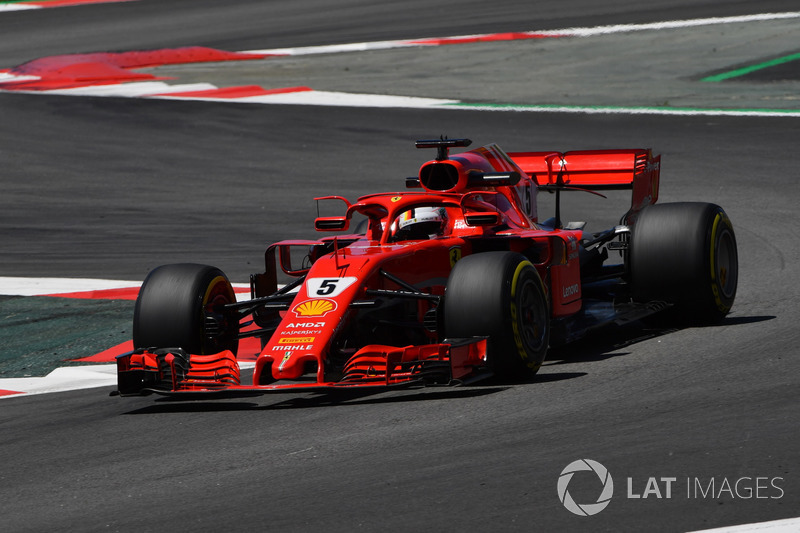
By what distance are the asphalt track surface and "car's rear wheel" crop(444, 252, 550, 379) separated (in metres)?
0.18

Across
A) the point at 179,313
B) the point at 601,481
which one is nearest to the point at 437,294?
the point at 179,313

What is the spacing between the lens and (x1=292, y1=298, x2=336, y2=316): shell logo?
7.89 meters

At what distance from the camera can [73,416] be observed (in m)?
7.85

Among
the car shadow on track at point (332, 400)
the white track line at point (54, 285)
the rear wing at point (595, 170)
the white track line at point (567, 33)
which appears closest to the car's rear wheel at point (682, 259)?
the rear wing at point (595, 170)

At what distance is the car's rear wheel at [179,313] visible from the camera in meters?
8.41

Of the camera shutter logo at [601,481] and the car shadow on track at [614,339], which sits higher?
the camera shutter logo at [601,481]

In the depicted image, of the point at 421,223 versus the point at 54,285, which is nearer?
the point at 421,223

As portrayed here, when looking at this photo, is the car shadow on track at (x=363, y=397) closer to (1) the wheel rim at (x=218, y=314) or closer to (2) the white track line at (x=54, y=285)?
(1) the wheel rim at (x=218, y=314)

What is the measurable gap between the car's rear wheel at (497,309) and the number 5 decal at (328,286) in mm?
636

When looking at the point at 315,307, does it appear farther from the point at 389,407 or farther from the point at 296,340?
the point at 389,407

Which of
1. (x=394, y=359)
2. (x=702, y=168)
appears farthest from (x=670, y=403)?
(x=702, y=168)

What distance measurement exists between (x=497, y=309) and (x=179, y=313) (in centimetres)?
212

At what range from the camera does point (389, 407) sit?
743cm

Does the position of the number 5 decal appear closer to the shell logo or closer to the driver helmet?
the shell logo
